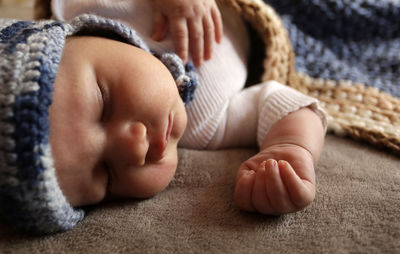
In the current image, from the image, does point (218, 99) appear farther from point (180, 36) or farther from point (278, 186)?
point (278, 186)

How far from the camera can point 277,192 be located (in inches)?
20.9

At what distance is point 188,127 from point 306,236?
382mm

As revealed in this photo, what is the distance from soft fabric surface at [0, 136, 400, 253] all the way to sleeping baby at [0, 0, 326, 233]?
0.02 meters

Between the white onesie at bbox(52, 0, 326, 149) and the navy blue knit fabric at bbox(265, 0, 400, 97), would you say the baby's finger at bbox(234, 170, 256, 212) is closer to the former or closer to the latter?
the white onesie at bbox(52, 0, 326, 149)

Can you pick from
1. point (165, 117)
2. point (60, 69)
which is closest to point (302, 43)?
point (165, 117)

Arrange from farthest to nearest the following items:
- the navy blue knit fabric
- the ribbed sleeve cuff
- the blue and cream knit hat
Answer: the navy blue knit fabric → the ribbed sleeve cuff → the blue and cream knit hat

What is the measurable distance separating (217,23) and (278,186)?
0.45m

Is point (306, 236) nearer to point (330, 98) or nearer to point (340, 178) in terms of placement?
point (340, 178)

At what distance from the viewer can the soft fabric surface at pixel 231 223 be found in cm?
50

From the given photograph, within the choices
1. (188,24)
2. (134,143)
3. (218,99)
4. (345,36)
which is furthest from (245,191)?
(345,36)

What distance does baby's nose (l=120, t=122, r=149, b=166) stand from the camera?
557 millimetres

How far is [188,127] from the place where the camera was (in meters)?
0.81

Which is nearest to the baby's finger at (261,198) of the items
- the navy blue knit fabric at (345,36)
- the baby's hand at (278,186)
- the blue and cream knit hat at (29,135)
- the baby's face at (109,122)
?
the baby's hand at (278,186)

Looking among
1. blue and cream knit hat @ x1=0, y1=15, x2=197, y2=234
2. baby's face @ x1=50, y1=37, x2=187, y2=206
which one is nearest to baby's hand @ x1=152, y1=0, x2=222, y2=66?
baby's face @ x1=50, y1=37, x2=187, y2=206
